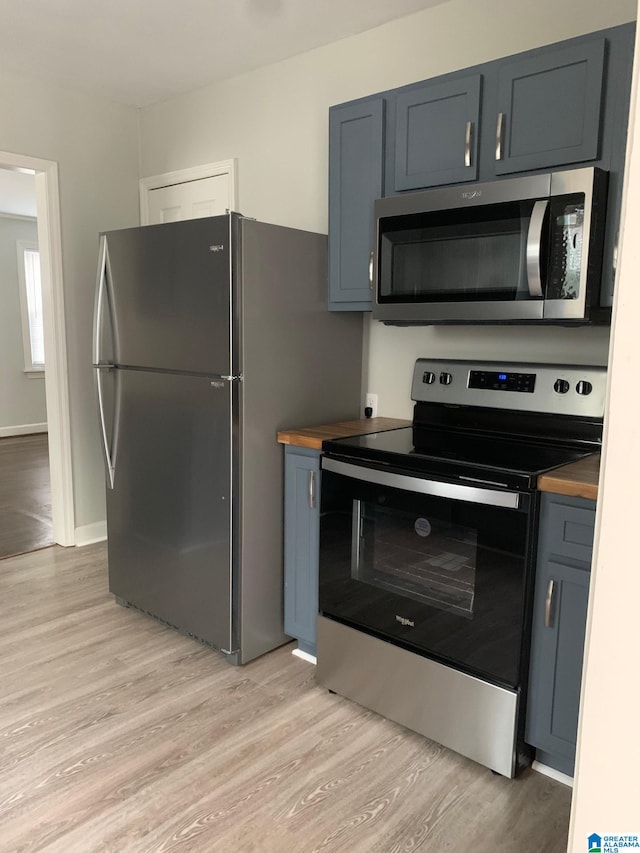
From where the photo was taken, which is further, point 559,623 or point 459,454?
point 459,454

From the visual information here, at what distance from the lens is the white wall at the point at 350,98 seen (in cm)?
231

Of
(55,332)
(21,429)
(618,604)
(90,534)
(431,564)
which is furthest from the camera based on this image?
(21,429)

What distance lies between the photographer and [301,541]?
2.55 metres

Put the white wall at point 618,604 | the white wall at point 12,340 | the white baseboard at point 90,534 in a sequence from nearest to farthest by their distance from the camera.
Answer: the white wall at point 618,604, the white baseboard at point 90,534, the white wall at point 12,340

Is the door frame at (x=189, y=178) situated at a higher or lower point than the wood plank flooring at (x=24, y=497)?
higher

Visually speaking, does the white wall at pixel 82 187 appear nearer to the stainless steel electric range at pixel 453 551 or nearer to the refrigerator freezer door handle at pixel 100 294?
the refrigerator freezer door handle at pixel 100 294

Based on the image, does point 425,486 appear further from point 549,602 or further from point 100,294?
point 100,294

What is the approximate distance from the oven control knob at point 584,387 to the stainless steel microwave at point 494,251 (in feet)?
0.98

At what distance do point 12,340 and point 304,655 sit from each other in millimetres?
6185

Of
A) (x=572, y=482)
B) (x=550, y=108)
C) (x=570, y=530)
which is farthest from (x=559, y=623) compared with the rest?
(x=550, y=108)

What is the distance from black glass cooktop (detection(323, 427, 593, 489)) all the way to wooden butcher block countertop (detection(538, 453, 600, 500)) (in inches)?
1.2

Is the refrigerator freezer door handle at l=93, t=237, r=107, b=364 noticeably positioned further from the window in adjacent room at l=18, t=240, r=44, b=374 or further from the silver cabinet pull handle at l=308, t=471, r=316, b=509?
the window in adjacent room at l=18, t=240, r=44, b=374

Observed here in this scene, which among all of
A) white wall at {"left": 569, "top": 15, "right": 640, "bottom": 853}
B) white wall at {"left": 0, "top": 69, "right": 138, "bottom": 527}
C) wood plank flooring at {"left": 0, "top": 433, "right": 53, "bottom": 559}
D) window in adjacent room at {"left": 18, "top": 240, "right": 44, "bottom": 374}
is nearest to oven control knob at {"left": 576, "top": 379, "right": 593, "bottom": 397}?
white wall at {"left": 569, "top": 15, "right": 640, "bottom": 853}

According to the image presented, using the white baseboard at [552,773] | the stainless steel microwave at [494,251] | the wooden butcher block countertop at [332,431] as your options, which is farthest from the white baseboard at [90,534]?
the white baseboard at [552,773]
